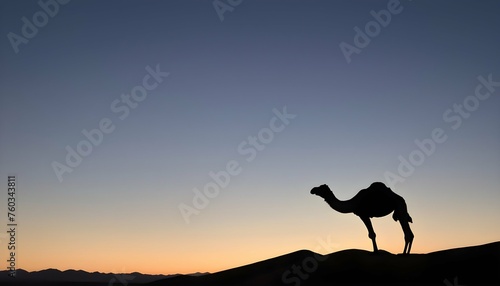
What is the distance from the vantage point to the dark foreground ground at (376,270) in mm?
28734

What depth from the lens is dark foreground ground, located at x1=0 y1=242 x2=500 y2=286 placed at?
94.3 ft

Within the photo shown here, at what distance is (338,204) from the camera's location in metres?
31.9

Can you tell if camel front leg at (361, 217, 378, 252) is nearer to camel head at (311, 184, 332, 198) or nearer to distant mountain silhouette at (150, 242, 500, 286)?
distant mountain silhouette at (150, 242, 500, 286)

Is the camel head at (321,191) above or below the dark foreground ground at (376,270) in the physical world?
above

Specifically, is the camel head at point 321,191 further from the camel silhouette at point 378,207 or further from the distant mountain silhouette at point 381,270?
the distant mountain silhouette at point 381,270

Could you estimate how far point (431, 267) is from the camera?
29.6 metres

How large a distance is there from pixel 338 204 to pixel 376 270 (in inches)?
161

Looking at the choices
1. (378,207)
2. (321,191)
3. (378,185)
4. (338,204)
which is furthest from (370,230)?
(321,191)

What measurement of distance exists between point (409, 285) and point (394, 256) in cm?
343

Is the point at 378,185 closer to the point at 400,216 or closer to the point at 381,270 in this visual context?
the point at 400,216

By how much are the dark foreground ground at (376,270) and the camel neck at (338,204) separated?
247cm

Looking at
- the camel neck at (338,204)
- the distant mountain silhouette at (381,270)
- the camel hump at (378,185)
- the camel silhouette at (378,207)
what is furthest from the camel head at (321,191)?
the distant mountain silhouette at (381,270)

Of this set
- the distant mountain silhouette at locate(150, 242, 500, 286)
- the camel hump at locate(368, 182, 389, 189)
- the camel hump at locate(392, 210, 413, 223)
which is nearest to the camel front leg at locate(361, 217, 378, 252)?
the distant mountain silhouette at locate(150, 242, 500, 286)

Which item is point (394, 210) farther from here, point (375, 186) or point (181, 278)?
point (181, 278)
